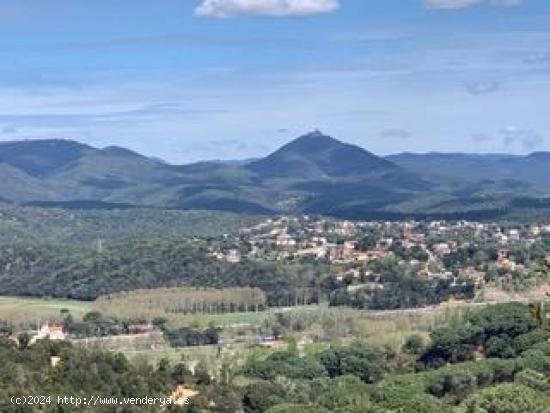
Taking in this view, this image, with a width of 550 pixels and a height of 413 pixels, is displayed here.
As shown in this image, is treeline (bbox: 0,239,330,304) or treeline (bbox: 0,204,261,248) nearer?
treeline (bbox: 0,239,330,304)

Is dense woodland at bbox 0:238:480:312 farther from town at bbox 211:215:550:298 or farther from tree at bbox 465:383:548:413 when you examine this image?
tree at bbox 465:383:548:413

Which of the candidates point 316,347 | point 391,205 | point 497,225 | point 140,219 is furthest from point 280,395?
point 391,205

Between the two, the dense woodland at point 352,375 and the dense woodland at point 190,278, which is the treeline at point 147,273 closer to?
the dense woodland at point 190,278

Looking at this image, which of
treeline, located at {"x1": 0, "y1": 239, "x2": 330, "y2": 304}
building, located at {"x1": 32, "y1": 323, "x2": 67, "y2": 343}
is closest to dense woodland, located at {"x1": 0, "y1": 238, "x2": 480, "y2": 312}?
treeline, located at {"x1": 0, "y1": 239, "x2": 330, "y2": 304}

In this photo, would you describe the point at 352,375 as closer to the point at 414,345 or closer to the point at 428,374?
the point at 428,374

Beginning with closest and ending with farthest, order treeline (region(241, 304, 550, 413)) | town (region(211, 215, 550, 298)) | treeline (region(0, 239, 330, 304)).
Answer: treeline (region(241, 304, 550, 413)) < treeline (region(0, 239, 330, 304)) < town (region(211, 215, 550, 298))

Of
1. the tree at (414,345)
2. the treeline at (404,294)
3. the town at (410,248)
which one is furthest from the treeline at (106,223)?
the tree at (414,345)

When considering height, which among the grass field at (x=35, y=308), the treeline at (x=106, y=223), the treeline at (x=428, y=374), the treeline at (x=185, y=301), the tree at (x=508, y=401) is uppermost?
the treeline at (x=106, y=223)
